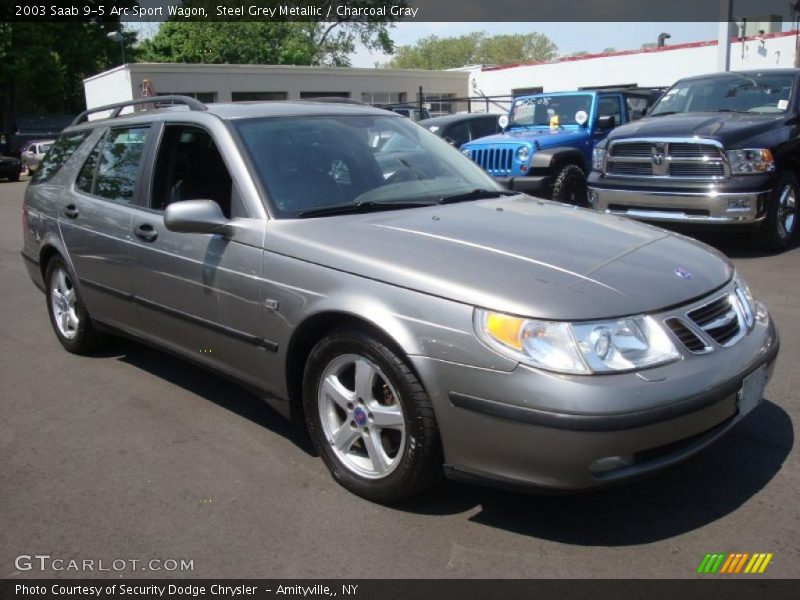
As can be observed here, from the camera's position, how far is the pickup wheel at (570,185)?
32.9 ft

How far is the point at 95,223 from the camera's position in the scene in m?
4.79

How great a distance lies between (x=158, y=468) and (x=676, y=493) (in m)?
2.39

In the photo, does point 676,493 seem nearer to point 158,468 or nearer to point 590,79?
point 158,468

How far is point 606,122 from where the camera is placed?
10773 mm

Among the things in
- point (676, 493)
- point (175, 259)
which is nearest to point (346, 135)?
point (175, 259)

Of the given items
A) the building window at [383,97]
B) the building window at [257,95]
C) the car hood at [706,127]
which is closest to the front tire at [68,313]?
the car hood at [706,127]

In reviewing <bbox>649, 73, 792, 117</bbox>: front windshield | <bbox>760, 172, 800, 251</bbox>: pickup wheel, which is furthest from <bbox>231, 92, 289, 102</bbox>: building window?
<bbox>760, 172, 800, 251</bbox>: pickup wheel

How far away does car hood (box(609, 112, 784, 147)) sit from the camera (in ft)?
25.5

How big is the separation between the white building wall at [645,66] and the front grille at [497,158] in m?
17.3

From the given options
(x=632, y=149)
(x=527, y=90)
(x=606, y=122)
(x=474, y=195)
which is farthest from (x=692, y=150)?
(x=527, y=90)

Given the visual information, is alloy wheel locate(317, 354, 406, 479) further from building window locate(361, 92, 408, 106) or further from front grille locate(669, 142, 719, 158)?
building window locate(361, 92, 408, 106)

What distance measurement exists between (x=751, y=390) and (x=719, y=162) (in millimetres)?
5209

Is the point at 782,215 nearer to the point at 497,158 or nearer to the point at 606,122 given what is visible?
the point at 606,122

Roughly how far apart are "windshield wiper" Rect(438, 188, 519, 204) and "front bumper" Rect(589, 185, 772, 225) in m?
3.76
